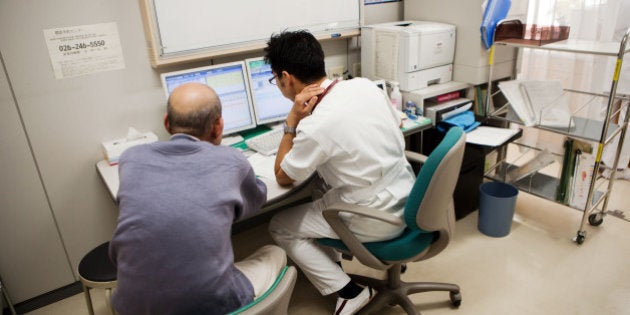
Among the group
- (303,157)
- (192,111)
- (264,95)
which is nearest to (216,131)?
(192,111)

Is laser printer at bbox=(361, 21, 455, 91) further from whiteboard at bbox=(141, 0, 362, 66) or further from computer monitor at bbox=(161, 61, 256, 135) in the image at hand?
computer monitor at bbox=(161, 61, 256, 135)

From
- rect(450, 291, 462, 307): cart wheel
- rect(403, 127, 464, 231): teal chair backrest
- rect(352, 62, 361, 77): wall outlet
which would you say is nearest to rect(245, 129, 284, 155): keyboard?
rect(403, 127, 464, 231): teal chair backrest

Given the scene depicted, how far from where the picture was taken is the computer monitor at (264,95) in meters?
2.26

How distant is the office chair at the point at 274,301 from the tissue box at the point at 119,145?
4.02ft

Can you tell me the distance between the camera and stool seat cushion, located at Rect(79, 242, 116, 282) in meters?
1.63

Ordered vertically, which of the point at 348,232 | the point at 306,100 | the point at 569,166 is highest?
the point at 306,100

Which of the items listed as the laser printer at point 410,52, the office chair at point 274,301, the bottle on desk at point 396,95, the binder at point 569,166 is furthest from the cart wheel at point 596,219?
the office chair at point 274,301

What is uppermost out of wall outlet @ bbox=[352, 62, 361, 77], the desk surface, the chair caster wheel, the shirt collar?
the shirt collar

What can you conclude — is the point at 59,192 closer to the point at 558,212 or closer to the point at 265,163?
the point at 265,163

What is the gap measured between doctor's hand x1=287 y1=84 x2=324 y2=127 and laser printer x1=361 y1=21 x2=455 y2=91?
3.08 feet

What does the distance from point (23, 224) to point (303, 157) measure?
1462 mm

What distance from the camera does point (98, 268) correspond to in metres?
1.67

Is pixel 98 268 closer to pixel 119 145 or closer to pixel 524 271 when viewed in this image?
pixel 119 145

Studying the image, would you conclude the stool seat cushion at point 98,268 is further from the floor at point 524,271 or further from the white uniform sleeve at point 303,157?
the white uniform sleeve at point 303,157
